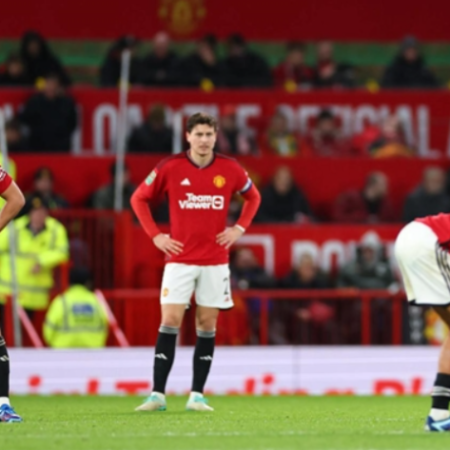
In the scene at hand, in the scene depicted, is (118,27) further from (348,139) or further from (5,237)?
(5,237)

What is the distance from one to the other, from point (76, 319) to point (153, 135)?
11.7ft

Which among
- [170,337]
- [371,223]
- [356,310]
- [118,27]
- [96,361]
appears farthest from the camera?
[118,27]

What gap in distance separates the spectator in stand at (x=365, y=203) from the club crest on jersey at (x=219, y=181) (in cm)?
736

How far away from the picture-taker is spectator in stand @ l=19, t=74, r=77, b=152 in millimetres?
18656

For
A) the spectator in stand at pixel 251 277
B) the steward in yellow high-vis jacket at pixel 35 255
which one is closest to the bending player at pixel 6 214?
the steward in yellow high-vis jacket at pixel 35 255

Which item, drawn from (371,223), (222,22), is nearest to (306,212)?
(371,223)

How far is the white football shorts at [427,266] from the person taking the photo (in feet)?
29.6

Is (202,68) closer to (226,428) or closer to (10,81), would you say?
(10,81)

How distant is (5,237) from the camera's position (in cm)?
1658

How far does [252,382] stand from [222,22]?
826 centimetres

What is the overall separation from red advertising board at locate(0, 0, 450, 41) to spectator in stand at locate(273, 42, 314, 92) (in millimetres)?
1689

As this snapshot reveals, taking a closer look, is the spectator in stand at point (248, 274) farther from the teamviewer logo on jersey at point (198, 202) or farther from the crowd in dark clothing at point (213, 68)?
the teamviewer logo on jersey at point (198, 202)

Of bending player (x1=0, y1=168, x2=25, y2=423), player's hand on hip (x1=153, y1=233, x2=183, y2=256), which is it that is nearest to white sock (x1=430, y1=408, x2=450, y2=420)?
bending player (x1=0, y1=168, x2=25, y2=423)

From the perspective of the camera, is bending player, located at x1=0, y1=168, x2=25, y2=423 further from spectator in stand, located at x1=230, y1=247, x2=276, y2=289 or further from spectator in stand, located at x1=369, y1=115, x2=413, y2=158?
spectator in stand, located at x1=369, y1=115, x2=413, y2=158
